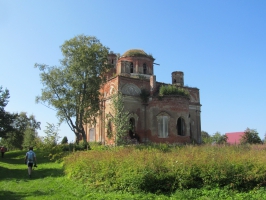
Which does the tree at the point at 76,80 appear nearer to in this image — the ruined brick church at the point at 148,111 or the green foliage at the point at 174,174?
the ruined brick church at the point at 148,111

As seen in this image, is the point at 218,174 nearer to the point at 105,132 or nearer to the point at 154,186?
the point at 154,186

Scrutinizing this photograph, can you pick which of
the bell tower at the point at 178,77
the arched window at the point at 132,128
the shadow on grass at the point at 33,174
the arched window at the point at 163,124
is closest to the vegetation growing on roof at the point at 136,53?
the bell tower at the point at 178,77

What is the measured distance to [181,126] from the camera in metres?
30.5

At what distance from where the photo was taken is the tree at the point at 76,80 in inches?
1034

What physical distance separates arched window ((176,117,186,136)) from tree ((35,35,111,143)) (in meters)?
9.13

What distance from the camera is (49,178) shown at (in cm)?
1412

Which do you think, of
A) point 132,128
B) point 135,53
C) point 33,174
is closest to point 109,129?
point 132,128

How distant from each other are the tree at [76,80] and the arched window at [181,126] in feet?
29.9

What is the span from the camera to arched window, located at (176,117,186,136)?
3016 centimetres

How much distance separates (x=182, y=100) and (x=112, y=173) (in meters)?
20.0

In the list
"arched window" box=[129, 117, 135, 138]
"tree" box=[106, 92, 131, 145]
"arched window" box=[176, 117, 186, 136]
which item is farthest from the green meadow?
"arched window" box=[176, 117, 186, 136]

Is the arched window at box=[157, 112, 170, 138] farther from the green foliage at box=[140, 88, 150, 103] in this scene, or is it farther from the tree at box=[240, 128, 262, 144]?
the tree at box=[240, 128, 262, 144]

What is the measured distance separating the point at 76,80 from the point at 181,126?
39.9 feet

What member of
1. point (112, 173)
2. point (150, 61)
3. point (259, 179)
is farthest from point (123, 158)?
point (150, 61)
